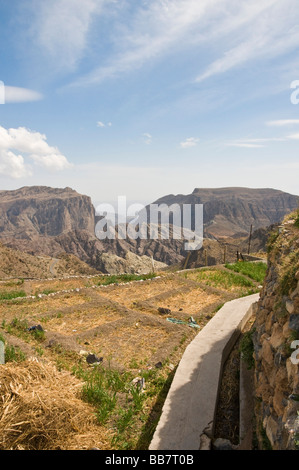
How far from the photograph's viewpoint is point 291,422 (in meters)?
2.75

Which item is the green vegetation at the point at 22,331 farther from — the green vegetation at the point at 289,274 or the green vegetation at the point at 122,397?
the green vegetation at the point at 289,274

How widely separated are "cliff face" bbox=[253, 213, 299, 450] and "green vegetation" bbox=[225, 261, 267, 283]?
899cm

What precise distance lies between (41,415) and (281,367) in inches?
128

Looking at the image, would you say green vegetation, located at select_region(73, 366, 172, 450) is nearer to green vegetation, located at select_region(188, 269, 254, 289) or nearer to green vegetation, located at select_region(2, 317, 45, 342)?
green vegetation, located at select_region(2, 317, 45, 342)

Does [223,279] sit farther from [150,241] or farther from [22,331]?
[150,241]

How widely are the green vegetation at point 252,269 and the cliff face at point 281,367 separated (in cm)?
899

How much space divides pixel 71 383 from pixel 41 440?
53.5 inches

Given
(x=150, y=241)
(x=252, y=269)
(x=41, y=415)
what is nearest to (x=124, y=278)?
(x=252, y=269)

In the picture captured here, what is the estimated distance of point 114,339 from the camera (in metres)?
8.22

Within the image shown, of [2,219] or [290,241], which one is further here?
[2,219]

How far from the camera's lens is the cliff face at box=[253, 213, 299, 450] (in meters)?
2.91
